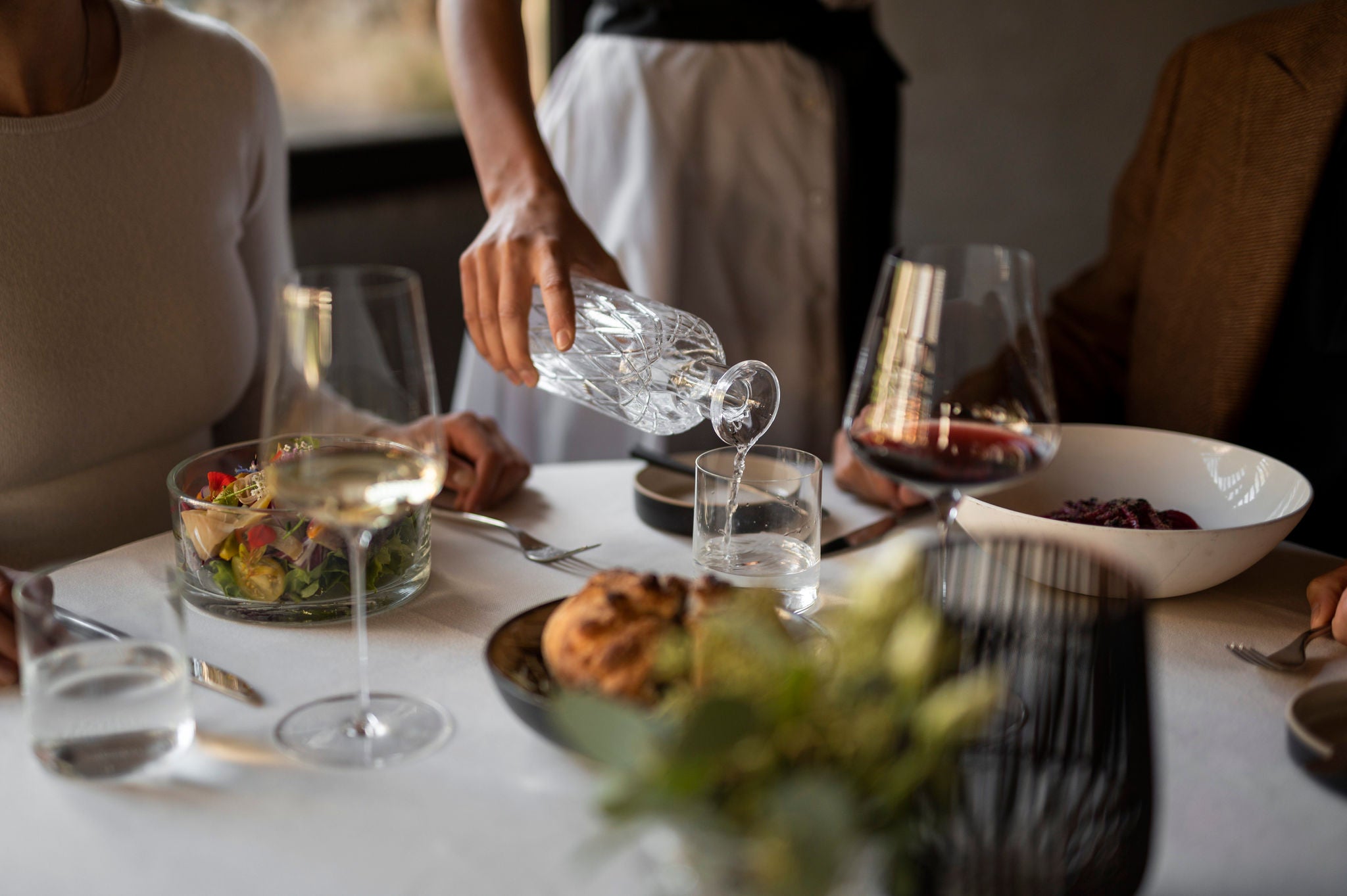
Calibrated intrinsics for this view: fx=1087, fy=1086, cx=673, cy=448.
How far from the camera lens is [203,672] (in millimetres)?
807

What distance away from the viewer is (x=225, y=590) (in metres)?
0.91

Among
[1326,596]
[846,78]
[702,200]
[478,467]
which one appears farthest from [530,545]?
[846,78]

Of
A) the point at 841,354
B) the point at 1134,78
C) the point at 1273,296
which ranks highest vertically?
the point at 1134,78

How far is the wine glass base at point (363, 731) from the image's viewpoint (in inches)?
27.9

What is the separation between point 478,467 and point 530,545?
0.48ft

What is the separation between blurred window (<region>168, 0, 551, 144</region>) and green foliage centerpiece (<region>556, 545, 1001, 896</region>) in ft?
7.64

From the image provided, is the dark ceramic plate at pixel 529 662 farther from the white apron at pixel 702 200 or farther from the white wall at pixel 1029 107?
the white wall at pixel 1029 107

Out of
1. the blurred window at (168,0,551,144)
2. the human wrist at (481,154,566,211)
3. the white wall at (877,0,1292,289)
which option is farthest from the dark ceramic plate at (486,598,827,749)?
the white wall at (877,0,1292,289)

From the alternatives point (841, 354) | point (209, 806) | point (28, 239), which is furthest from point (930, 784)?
point (841, 354)

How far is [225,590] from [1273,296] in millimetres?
1401

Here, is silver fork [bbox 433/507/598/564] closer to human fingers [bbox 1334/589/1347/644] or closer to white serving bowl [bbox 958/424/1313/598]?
white serving bowl [bbox 958/424/1313/598]

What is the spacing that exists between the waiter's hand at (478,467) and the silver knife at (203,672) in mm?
392

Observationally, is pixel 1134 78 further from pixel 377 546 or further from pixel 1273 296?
pixel 377 546

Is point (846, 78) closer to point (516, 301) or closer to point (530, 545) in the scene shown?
point (516, 301)
